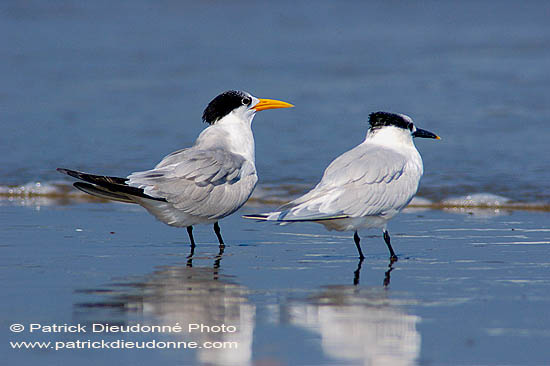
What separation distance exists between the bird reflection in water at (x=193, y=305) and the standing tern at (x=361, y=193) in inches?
19.9

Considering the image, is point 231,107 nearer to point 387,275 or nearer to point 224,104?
point 224,104

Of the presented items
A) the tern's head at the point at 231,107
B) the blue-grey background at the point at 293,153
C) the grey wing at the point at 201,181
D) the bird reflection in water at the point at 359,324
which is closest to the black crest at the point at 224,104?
the tern's head at the point at 231,107

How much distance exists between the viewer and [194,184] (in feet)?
17.6

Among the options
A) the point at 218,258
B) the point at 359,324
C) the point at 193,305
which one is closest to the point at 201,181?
the point at 218,258

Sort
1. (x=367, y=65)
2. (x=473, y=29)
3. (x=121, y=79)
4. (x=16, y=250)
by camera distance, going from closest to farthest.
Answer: (x=16, y=250) → (x=121, y=79) → (x=367, y=65) → (x=473, y=29)

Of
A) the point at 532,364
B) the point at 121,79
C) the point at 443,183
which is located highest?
the point at 121,79

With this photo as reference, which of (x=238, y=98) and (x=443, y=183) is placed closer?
(x=238, y=98)

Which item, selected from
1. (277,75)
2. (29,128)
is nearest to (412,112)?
(277,75)

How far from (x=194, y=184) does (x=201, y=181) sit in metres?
0.04

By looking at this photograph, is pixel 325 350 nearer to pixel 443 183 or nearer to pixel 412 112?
pixel 443 183

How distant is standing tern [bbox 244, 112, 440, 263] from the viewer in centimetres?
500

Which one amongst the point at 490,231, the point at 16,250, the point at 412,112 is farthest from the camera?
the point at 412,112

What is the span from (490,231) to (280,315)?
8.68 ft

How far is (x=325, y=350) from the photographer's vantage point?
3402 mm
